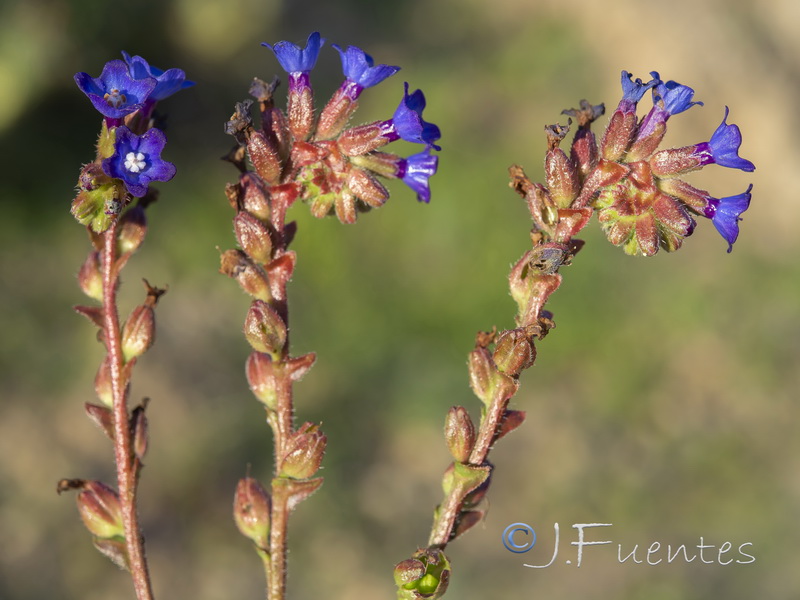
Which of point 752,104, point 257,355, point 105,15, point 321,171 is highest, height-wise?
point 752,104

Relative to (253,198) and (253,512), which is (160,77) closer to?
(253,198)

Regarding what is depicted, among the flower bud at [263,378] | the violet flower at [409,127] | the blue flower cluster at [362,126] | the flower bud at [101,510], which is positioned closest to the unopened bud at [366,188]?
the blue flower cluster at [362,126]

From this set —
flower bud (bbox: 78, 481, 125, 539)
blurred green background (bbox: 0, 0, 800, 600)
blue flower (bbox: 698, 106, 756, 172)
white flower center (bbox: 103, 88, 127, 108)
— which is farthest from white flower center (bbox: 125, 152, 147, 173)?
blurred green background (bbox: 0, 0, 800, 600)

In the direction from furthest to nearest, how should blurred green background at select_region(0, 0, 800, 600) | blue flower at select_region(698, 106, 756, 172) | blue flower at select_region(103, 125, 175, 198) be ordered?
blurred green background at select_region(0, 0, 800, 600), blue flower at select_region(698, 106, 756, 172), blue flower at select_region(103, 125, 175, 198)

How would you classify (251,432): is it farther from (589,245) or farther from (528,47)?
(528,47)

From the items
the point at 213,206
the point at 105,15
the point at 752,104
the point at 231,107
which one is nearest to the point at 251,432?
the point at 213,206

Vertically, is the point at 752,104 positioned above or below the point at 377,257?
above

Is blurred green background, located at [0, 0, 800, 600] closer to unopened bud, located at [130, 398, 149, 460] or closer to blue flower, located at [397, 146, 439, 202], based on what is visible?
unopened bud, located at [130, 398, 149, 460]

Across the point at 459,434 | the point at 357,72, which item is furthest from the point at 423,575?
the point at 357,72
